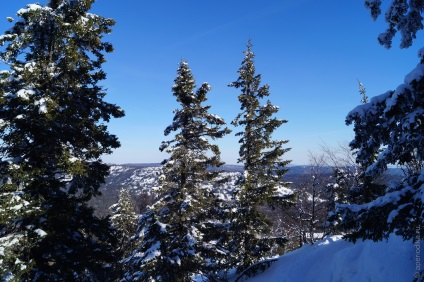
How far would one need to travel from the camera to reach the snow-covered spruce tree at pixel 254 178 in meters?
15.8

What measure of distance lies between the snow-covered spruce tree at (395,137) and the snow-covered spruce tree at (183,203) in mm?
9891

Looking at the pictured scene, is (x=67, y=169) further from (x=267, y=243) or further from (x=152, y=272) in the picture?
(x=267, y=243)

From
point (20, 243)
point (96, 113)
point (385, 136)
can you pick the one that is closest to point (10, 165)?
point (20, 243)

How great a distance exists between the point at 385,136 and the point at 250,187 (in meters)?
11.0

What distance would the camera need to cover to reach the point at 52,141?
10.3 metres

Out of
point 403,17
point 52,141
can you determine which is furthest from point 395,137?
point 52,141

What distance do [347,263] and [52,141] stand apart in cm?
1281

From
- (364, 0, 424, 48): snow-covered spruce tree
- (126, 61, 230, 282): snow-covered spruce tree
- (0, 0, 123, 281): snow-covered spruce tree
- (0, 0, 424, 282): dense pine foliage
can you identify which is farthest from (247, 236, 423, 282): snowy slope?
(0, 0, 123, 281): snow-covered spruce tree

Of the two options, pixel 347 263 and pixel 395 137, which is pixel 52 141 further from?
pixel 347 263

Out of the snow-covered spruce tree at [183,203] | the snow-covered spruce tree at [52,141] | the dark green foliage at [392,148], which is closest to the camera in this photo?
the dark green foliage at [392,148]

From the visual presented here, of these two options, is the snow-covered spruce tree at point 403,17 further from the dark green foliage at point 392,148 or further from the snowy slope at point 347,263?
the snowy slope at point 347,263

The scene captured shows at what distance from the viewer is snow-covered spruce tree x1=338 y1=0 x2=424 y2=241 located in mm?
4426

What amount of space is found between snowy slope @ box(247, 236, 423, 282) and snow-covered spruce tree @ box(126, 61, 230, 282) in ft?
13.9

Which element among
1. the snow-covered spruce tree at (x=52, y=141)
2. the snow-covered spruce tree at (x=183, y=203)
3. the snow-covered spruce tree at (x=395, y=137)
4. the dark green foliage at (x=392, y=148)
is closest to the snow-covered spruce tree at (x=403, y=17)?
the snow-covered spruce tree at (x=395, y=137)
